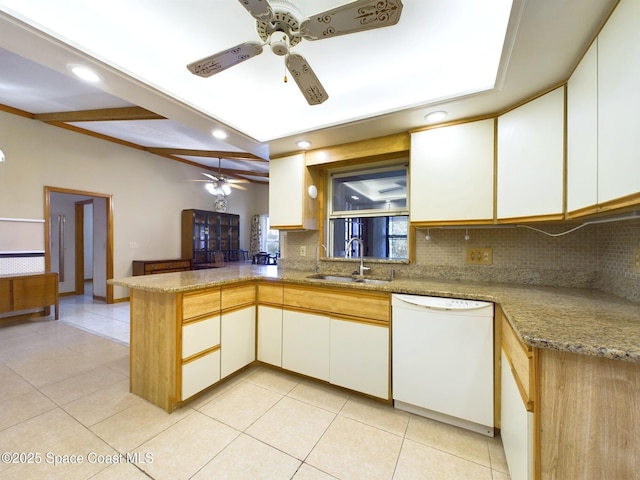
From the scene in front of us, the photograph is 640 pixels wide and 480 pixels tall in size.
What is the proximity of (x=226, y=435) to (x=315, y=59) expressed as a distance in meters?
2.55

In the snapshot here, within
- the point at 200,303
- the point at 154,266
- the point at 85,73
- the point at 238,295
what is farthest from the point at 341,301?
the point at 154,266

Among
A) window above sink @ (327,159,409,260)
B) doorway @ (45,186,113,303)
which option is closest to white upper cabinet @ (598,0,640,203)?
window above sink @ (327,159,409,260)

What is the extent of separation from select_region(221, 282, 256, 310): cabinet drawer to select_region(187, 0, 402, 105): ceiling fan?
148cm

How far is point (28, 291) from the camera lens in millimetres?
3432

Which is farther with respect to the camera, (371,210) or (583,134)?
(371,210)

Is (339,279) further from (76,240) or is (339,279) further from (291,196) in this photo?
(76,240)

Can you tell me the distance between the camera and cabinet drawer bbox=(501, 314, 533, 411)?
94 centimetres

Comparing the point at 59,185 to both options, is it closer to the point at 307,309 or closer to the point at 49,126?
the point at 49,126

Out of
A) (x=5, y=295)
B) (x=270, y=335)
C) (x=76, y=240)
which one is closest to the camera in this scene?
(x=270, y=335)

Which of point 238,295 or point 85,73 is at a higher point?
point 85,73

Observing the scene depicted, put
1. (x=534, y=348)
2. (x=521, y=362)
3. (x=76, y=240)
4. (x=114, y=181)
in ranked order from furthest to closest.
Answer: (x=76, y=240) < (x=114, y=181) < (x=521, y=362) < (x=534, y=348)

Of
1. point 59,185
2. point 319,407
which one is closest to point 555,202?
point 319,407

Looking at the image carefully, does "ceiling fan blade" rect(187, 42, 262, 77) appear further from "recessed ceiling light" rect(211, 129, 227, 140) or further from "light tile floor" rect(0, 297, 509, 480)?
"light tile floor" rect(0, 297, 509, 480)

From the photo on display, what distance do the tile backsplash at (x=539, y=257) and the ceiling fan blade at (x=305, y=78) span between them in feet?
4.60
